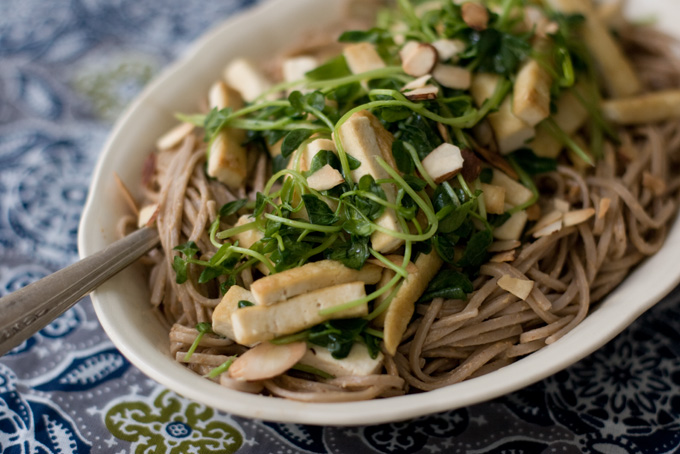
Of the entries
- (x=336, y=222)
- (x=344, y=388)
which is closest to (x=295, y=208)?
(x=336, y=222)

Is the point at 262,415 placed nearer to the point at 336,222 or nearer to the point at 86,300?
the point at 336,222

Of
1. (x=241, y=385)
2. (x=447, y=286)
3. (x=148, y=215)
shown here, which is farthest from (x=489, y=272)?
(x=148, y=215)

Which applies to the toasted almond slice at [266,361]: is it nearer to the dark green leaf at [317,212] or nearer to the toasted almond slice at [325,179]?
the dark green leaf at [317,212]

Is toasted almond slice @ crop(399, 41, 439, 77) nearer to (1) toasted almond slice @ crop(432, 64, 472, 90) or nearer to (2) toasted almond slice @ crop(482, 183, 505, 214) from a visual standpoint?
(1) toasted almond slice @ crop(432, 64, 472, 90)

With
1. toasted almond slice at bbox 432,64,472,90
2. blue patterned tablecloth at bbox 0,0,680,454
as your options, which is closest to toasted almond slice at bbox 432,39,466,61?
toasted almond slice at bbox 432,64,472,90

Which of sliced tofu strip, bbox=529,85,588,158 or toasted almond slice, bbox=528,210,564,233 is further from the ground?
sliced tofu strip, bbox=529,85,588,158
